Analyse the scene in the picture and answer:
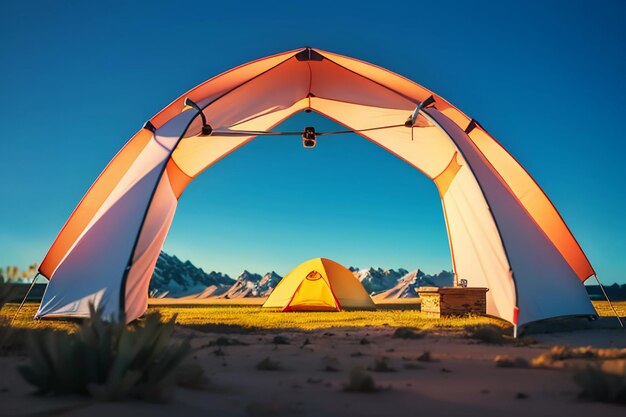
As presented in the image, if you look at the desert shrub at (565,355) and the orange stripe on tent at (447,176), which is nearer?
the desert shrub at (565,355)

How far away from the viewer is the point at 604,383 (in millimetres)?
3771

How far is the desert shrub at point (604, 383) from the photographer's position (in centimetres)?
370

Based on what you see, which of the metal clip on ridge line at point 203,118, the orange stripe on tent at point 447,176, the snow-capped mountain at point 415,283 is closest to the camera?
the metal clip on ridge line at point 203,118

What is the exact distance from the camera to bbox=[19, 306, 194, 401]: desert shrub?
3377 millimetres

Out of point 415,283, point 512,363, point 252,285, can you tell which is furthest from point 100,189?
point 252,285

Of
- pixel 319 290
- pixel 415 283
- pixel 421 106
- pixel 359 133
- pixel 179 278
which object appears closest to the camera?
pixel 421 106

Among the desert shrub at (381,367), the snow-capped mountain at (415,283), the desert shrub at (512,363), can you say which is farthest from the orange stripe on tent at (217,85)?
the snow-capped mountain at (415,283)

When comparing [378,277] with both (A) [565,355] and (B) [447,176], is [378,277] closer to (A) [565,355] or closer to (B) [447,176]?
(B) [447,176]

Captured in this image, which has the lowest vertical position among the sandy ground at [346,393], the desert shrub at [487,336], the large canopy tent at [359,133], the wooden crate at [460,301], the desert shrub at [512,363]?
the sandy ground at [346,393]

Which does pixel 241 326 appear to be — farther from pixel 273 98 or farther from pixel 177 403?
pixel 177 403

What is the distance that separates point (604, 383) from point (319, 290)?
13292 millimetres

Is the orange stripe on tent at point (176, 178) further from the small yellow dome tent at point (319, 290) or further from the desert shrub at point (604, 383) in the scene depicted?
the desert shrub at point (604, 383)

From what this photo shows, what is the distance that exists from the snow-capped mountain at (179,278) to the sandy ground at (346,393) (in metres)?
57.0

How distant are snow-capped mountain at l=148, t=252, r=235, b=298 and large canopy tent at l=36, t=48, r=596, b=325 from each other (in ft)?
165
